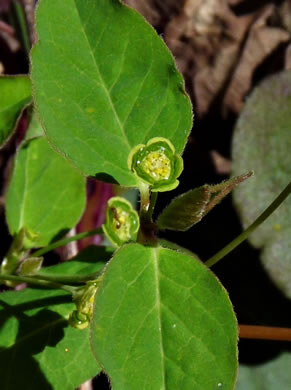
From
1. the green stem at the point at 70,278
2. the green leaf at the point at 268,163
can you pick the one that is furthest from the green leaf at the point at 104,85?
the green leaf at the point at 268,163

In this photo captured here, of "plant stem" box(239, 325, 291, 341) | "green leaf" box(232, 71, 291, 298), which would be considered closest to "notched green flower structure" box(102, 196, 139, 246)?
"plant stem" box(239, 325, 291, 341)

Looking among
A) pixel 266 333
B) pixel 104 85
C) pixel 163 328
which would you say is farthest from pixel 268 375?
pixel 104 85

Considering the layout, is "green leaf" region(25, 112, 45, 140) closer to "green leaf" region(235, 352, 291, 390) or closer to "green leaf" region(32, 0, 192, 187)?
"green leaf" region(32, 0, 192, 187)

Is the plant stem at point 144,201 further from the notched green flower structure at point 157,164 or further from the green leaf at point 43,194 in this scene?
the green leaf at point 43,194

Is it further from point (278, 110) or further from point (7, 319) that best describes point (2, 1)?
point (7, 319)

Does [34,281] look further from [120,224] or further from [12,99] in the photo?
[12,99]

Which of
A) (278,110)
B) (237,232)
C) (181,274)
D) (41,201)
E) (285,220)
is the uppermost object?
(181,274)

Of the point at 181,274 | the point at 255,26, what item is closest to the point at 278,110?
the point at 255,26
